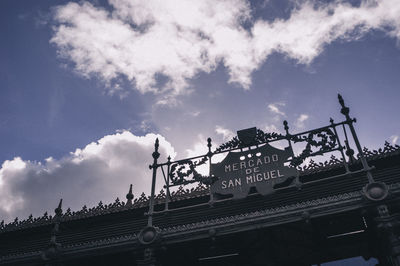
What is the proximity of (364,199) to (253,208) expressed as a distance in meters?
4.31

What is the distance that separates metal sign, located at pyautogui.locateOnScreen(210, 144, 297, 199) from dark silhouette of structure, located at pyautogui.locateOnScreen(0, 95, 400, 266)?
4 centimetres

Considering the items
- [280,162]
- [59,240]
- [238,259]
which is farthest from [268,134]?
[59,240]

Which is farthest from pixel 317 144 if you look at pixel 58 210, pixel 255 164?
pixel 58 210

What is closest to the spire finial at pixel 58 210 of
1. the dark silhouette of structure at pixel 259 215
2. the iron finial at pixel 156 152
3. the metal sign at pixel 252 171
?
the dark silhouette of structure at pixel 259 215

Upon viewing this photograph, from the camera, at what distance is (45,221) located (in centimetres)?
1596

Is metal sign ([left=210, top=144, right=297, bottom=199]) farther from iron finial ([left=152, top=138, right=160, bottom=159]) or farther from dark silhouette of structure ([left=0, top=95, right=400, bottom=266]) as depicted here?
iron finial ([left=152, top=138, right=160, bottom=159])

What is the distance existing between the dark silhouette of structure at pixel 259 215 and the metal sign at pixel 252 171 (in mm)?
38

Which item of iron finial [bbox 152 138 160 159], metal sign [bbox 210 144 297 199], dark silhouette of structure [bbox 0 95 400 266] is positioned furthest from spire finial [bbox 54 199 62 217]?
A: metal sign [bbox 210 144 297 199]

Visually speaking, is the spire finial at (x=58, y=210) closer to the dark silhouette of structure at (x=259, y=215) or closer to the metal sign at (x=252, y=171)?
the dark silhouette of structure at (x=259, y=215)

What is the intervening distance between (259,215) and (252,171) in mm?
2295

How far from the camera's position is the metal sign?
1201 cm

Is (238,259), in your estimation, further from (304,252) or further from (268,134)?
(268,134)

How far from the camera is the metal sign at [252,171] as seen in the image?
39.4ft

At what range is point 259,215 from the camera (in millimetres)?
10484
